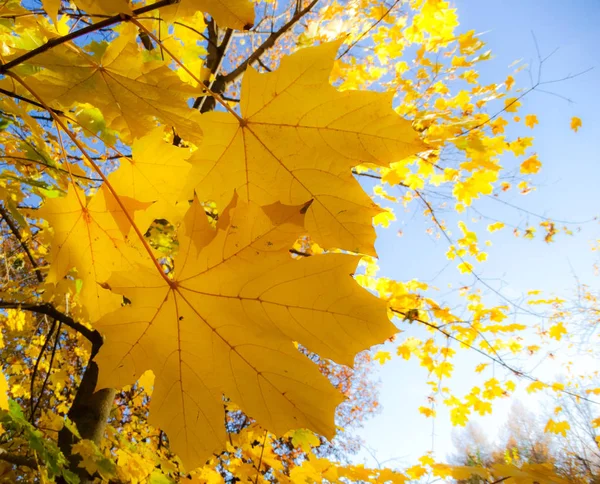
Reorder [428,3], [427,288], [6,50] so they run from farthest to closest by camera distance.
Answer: [427,288], [428,3], [6,50]

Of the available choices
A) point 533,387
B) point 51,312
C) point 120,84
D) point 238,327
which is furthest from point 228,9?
point 533,387

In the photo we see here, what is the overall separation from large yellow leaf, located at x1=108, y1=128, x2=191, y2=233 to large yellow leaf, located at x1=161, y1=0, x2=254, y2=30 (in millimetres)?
313

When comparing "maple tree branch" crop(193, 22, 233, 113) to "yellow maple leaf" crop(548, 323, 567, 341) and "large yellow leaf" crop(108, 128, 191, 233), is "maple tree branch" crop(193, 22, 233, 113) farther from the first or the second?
"yellow maple leaf" crop(548, 323, 567, 341)

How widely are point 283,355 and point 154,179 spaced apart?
552 mm

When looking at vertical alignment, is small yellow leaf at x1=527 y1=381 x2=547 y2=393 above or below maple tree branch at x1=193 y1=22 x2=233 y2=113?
below

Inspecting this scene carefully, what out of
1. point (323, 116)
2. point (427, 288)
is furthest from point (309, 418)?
point (427, 288)

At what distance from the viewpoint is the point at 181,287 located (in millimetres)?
697

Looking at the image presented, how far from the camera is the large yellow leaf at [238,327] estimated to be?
593 mm

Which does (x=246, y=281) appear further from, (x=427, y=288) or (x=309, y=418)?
(x=427, y=288)

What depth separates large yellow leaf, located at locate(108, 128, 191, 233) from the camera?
0.85m

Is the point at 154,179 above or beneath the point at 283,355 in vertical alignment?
above

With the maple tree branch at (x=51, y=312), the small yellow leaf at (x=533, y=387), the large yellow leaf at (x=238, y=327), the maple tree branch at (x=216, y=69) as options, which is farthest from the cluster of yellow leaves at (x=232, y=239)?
the small yellow leaf at (x=533, y=387)

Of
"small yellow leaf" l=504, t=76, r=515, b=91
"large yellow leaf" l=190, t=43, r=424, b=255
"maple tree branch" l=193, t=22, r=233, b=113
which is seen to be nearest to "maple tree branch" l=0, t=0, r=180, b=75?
"large yellow leaf" l=190, t=43, r=424, b=255

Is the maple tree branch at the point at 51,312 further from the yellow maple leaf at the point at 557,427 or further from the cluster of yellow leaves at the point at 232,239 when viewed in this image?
the yellow maple leaf at the point at 557,427
